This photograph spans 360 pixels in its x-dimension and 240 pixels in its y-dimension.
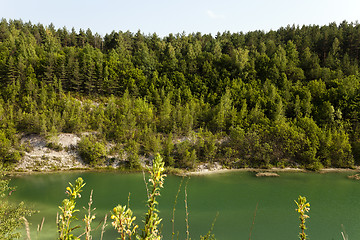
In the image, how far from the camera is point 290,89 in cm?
5812

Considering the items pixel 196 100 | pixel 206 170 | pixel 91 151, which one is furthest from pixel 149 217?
pixel 196 100

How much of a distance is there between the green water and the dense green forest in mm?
6571

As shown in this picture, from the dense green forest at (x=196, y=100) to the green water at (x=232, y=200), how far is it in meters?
6.57

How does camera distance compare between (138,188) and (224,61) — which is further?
(224,61)

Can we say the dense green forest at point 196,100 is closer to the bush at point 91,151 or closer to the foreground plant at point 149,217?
the bush at point 91,151

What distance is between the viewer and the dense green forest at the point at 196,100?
145 feet

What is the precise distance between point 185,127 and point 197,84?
57.8 feet

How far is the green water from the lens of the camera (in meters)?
21.1

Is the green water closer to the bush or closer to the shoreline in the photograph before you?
the shoreline

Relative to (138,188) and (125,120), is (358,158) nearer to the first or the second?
(138,188)

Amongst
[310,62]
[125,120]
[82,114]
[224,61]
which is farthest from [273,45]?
[82,114]

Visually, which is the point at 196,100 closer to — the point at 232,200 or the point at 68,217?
the point at 232,200

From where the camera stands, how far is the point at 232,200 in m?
28.6

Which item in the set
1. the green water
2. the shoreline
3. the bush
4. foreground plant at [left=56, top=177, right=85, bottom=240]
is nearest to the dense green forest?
the bush
